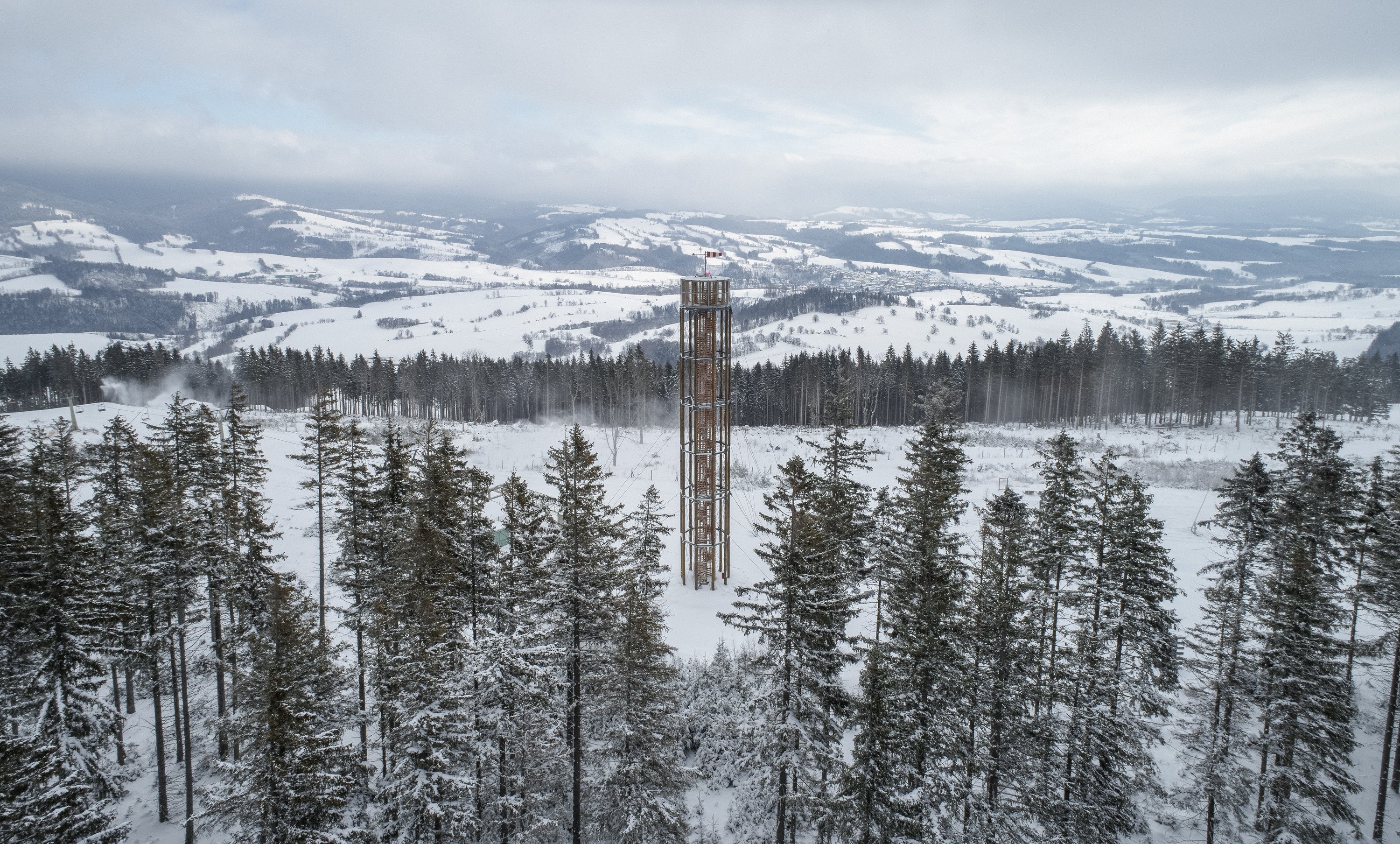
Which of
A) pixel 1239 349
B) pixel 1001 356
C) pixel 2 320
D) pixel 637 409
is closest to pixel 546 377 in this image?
pixel 637 409

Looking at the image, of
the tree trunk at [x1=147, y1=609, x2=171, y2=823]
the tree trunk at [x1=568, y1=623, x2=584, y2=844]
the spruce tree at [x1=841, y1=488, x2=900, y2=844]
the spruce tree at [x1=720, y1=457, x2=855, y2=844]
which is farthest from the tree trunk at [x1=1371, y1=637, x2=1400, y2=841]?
the tree trunk at [x1=147, y1=609, x2=171, y2=823]

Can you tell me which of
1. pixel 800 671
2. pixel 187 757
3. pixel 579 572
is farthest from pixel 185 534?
pixel 800 671

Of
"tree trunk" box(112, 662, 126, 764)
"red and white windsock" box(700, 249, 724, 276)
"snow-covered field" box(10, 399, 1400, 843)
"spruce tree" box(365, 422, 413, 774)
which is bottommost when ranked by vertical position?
"tree trunk" box(112, 662, 126, 764)

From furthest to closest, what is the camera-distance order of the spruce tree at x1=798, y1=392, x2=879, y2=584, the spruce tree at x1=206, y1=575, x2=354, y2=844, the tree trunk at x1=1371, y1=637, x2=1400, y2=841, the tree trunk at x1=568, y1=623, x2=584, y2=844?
the spruce tree at x1=798, y1=392, x2=879, y2=584
the tree trunk at x1=1371, y1=637, x2=1400, y2=841
the tree trunk at x1=568, y1=623, x2=584, y2=844
the spruce tree at x1=206, y1=575, x2=354, y2=844

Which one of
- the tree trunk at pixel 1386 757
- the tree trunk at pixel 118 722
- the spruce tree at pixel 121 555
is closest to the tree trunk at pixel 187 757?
the spruce tree at pixel 121 555

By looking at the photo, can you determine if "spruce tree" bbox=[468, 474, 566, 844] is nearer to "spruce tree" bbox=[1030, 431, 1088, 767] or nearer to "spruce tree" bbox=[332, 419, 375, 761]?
"spruce tree" bbox=[332, 419, 375, 761]

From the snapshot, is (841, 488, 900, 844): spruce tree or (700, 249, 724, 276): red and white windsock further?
(700, 249, 724, 276): red and white windsock

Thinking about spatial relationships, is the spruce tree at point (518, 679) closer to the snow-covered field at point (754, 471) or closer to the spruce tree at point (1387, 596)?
the snow-covered field at point (754, 471)
